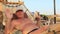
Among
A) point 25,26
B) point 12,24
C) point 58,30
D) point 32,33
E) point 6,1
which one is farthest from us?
point 6,1

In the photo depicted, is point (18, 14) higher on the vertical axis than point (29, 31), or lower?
higher

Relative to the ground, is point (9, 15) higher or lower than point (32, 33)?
higher

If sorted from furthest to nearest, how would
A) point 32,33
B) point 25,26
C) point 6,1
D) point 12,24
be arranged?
1. point 6,1
2. point 12,24
3. point 25,26
4. point 32,33

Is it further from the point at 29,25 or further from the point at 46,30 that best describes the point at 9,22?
the point at 46,30

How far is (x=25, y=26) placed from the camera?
1.85 m

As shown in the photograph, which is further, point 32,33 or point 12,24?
point 12,24

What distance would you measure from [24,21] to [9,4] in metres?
2.37

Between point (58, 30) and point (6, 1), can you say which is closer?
point (58, 30)

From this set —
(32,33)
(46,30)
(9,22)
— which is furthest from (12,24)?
(46,30)

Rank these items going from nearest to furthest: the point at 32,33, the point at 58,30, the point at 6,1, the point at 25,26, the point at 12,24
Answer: the point at 58,30 < the point at 32,33 < the point at 25,26 < the point at 12,24 < the point at 6,1

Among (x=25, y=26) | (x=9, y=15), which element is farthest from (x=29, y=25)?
(x=9, y=15)

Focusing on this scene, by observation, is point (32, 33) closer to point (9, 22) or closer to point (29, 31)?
point (29, 31)

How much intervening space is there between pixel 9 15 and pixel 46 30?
0.57m

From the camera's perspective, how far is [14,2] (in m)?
4.25
